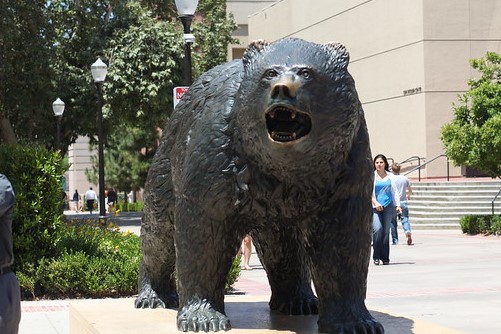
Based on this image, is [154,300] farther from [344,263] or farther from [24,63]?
[24,63]

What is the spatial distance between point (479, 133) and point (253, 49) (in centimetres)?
1765

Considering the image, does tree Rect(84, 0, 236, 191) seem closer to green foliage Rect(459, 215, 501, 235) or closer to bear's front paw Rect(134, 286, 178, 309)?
green foliage Rect(459, 215, 501, 235)

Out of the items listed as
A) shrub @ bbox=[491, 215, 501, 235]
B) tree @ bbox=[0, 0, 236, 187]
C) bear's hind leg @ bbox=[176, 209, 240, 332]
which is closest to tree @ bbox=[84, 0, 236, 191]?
tree @ bbox=[0, 0, 236, 187]

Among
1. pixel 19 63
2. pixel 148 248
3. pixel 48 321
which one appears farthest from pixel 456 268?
pixel 19 63

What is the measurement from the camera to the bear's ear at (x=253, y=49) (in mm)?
4812

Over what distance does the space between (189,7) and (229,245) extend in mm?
8961

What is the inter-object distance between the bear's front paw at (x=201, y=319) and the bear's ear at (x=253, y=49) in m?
1.38

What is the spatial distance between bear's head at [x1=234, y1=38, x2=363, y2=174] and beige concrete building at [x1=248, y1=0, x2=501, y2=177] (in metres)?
29.5

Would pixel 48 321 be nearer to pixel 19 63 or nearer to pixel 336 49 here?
pixel 336 49

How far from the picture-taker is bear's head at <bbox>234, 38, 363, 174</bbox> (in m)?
4.40

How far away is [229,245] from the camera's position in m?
5.11

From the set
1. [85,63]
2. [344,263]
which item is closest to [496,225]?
[85,63]

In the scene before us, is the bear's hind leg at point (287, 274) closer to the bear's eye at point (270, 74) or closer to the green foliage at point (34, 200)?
the bear's eye at point (270, 74)

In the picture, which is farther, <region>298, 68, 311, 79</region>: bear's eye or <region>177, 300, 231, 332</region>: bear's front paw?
<region>177, 300, 231, 332</region>: bear's front paw
